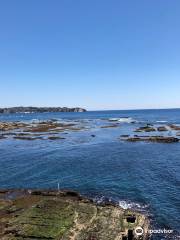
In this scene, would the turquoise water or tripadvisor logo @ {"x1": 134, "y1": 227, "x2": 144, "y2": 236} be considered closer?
tripadvisor logo @ {"x1": 134, "y1": 227, "x2": 144, "y2": 236}

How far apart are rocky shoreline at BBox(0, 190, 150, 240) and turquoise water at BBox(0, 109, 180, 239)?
7.84ft

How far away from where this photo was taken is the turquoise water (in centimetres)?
2933

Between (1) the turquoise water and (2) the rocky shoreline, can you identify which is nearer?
(2) the rocky shoreline

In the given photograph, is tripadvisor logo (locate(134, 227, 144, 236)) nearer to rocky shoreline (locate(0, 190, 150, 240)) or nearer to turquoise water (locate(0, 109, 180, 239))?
rocky shoreline (locate(0, 190, 150, 240))

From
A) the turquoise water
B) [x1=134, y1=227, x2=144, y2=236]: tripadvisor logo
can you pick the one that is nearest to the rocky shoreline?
[x1=134, y1=227, x2=144, y2=236]: tripadvisor logo

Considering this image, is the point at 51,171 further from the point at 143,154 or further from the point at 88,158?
the point at 143,154

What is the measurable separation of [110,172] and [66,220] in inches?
705

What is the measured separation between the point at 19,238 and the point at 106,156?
3280 centimetres

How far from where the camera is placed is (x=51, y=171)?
138ft

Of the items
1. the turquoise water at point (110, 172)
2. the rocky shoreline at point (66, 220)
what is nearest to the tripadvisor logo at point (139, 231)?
the rocky shoreline at point (66, 220)

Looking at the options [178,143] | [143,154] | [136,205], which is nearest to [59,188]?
[136,205]

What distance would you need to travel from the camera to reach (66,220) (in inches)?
928

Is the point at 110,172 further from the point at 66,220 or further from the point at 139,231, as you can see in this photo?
the point at 139,231

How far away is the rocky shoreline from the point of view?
21344mm
